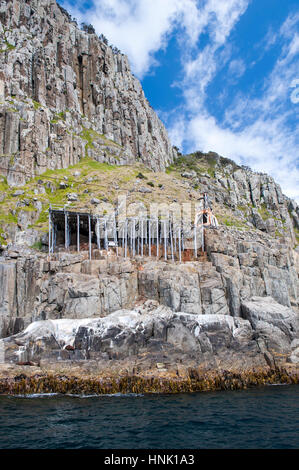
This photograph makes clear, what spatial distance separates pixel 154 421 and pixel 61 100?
117654 millimetres

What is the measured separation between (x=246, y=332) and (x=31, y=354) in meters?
25.7

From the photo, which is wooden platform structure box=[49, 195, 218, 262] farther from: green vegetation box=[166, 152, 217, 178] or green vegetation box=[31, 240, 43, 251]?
green vegetation box=[166, 152, 217, 178]

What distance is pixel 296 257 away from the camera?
78062 mm

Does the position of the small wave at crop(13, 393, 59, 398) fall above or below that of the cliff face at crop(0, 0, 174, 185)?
below

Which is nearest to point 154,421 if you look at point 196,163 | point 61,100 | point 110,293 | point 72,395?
point 72,395

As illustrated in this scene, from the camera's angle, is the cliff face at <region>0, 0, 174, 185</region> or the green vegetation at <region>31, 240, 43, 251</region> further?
the cliff face at <region>0, 0, 174, 185</region>

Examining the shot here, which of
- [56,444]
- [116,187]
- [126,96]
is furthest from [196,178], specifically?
[56,444]

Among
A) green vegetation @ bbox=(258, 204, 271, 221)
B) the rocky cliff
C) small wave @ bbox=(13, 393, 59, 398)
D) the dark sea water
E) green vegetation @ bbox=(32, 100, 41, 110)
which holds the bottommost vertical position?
the dark sea water

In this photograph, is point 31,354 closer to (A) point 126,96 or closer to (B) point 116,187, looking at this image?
(B) point 116,187

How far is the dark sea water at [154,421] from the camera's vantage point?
18047 millimetres

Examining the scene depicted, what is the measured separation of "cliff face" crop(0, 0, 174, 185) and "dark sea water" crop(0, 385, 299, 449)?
60238 mm

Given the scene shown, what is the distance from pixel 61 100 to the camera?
115 m

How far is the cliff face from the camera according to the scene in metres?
83.9

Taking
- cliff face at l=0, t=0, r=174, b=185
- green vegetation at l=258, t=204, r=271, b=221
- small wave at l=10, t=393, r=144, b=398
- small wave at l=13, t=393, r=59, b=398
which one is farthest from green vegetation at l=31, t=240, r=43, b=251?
green vegetation at l=258, t=204, r=271, b=221
